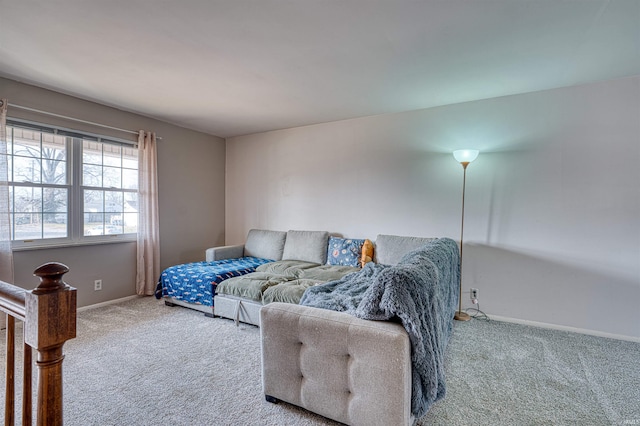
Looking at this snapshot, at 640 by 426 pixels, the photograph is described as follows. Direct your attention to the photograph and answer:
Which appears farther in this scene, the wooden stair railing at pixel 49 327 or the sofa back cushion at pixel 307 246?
the sofa back cushion at pixel 307 246

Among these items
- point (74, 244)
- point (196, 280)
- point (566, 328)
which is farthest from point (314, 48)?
point (566, 328)

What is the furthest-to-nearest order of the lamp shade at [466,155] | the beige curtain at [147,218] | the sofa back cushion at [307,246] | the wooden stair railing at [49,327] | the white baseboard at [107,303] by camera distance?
1. the sofa back cushion at [307,246]
2. the beige curtain at [147,218]
3. the white baseboard at [107,303]
4. the lamp shade at [466,155]
5. the wooden stair railing at [49,327]

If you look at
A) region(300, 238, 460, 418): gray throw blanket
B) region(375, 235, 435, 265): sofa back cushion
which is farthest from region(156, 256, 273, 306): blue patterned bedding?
region(300, 238, 460, 418): gray throw blanket

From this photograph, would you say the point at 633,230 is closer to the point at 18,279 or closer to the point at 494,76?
the point at 494,76

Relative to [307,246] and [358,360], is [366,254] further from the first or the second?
[358,360]

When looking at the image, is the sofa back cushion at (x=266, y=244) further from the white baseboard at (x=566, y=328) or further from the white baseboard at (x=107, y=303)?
the white baseboard at (x=566, y=328)

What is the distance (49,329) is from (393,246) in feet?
10.2

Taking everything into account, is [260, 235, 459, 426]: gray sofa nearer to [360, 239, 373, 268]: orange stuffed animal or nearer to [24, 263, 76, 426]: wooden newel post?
[24, 263, 76, 426]: wooden newel post

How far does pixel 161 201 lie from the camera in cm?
406

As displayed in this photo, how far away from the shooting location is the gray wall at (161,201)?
296 centimetres

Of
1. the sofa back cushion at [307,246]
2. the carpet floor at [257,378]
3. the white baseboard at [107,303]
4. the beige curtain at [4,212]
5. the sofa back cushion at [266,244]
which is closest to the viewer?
the carpet floor at [257,378]

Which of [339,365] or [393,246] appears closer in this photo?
[339,365]

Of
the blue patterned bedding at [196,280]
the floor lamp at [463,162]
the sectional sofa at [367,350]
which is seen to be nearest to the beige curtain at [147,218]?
the blue patterned bedding at [196,280]

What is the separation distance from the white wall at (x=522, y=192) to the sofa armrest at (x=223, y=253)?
128cm
